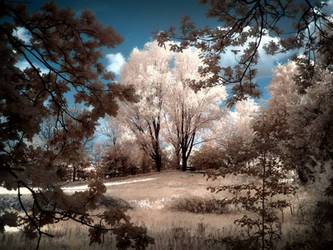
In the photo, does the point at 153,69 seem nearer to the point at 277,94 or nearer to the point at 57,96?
the point at 277,94

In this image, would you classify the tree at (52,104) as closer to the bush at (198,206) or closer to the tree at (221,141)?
the bush at (198,206)

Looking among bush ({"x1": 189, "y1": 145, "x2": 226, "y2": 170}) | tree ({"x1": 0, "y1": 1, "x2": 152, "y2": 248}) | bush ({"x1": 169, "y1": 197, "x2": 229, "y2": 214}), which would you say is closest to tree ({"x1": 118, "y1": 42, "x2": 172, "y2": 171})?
bush ({"x1": 189, "y1": 145, "x2": 226, "y2": 170})

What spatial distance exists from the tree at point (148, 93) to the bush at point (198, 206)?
750 cm

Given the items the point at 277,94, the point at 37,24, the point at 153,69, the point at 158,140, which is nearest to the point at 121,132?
the point at 158,140

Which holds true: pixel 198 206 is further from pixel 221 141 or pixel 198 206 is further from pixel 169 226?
pixel 221 141

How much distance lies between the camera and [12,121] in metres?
1.13

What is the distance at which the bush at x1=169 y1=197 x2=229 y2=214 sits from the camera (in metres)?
5.52

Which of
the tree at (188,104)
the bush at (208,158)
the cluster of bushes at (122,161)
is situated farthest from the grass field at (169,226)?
the cluster of bushes at (122,161)

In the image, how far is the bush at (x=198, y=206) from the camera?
5516 mm

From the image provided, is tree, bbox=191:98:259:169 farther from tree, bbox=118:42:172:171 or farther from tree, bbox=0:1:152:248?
tree, bbox=0:1:152:248

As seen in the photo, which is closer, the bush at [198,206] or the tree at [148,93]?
the bush at [198,206]

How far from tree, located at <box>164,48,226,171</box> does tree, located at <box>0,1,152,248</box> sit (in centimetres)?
1116

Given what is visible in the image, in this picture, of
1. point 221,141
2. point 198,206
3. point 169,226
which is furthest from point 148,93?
point 169,226

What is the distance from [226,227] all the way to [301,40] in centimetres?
338
